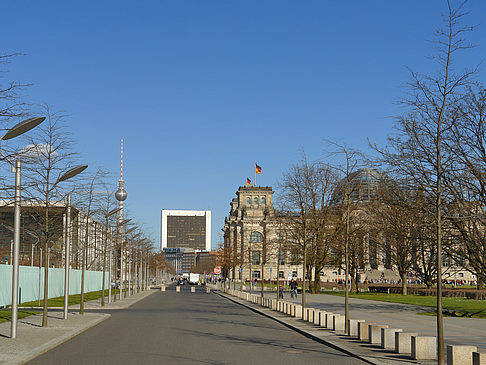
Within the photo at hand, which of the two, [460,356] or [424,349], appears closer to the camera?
[460,356]

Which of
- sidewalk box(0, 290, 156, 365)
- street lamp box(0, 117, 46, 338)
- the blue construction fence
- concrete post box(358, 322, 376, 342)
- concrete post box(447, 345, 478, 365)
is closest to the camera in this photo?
concrete post box(447, 345, 478, 365)

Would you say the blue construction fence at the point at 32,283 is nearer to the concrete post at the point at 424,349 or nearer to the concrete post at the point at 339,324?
the concrete post at the point at 339,324

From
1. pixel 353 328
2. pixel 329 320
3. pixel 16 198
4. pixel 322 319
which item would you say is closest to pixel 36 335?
pixel 16 198

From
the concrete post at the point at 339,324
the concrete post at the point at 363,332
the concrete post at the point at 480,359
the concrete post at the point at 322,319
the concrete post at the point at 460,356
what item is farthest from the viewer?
the concrete post at the point at 322,319

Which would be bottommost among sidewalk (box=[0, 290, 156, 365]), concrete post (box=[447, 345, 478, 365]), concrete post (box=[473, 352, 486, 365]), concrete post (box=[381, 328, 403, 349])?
sidewalk (box=[0, 290, 156, 365])

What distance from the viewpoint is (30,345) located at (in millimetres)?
18547

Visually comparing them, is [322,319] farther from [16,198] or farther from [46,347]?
[16,198]

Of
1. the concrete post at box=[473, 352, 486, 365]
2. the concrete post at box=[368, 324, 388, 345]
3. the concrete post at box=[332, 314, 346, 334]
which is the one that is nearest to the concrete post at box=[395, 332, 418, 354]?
the concrete post at box=[368, 324, 388, 345]

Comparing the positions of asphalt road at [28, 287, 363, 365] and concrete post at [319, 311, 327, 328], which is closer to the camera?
asphalt road at [28, 287, 363, 365]

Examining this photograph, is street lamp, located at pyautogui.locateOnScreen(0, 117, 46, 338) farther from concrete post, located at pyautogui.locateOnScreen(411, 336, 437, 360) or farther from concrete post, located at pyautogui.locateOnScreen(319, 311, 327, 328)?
concrete post, located at pyautogui.locateOnScreen(319, 311, 327, 328)

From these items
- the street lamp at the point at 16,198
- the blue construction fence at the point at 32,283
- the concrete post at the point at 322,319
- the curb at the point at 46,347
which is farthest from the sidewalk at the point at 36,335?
the concrete post at the point at 322,319

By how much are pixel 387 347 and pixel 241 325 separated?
10541 millimetres

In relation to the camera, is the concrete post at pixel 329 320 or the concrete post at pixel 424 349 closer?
A: the concrete post at pixel 424 349

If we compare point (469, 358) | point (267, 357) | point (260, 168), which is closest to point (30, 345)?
point (267, 357)
